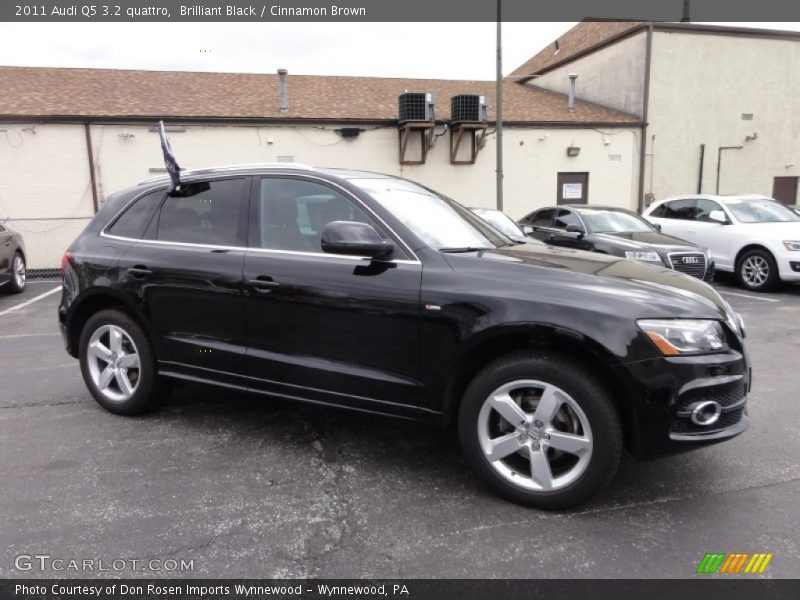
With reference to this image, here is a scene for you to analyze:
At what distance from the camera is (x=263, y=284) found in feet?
10.9

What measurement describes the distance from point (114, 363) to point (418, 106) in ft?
39.7

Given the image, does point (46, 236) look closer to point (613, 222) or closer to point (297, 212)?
point (613, 222)

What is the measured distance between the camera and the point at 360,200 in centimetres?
321

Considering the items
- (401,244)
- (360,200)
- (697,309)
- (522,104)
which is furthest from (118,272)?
(522,104)

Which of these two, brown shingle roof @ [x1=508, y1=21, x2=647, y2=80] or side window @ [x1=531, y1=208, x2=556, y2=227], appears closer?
side window @ [x1=531, y1=208, x2=556, y2=227]

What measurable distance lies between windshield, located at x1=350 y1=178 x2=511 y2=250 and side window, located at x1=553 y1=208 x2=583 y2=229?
6057 millimetres

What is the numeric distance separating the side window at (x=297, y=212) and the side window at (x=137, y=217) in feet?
3.17

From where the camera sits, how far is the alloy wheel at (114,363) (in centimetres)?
392

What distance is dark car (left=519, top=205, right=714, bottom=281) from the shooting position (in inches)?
321

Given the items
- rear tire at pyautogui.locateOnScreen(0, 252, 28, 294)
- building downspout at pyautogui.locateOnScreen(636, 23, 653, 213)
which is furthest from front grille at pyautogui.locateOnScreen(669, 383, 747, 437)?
building downspout at pyautogui.locateOnScreen(636, 23, 653, 213)

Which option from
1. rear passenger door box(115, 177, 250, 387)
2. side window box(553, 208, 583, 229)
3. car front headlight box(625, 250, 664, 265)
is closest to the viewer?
rear passenger door box(115, 177, 250, 387)

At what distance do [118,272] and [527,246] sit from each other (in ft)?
8.93

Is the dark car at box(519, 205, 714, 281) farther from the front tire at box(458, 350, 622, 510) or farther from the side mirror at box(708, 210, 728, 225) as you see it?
the front tire at box(458, 350, 622, 510)
